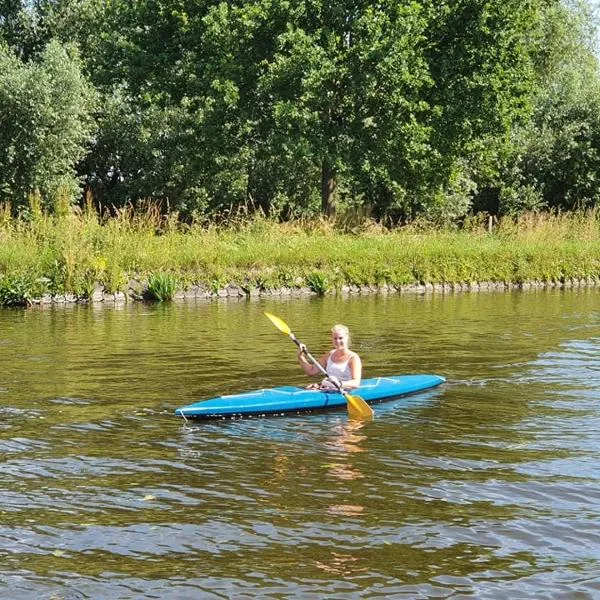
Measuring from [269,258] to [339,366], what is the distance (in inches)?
520

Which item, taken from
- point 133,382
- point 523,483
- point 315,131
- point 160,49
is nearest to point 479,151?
point 315,131

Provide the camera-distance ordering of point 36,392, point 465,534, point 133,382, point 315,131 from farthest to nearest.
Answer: point 315,131, point 133,382, point 36,392, point 465,534

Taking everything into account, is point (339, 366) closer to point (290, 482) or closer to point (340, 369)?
point (340, 369)

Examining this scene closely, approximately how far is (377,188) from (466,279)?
919cm

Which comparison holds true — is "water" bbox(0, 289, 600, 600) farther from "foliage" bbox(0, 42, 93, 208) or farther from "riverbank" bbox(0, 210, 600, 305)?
"foliage" bbox(0, 42, 93, 208)

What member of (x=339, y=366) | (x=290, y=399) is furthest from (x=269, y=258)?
(x=290, y=399)

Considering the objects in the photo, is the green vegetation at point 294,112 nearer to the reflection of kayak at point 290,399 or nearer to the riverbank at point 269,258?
the riverbank at point 269,258

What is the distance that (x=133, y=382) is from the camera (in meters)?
11.3

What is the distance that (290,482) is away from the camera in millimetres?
7129

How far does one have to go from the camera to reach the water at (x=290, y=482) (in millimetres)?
5309

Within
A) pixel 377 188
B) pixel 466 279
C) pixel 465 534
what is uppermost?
pixel 377 188

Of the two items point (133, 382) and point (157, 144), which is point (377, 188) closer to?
point (157, 144)

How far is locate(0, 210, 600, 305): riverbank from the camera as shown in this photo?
2080 centimetres

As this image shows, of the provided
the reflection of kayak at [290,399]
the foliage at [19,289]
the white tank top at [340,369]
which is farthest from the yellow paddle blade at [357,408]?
the foliage at [19,289]
